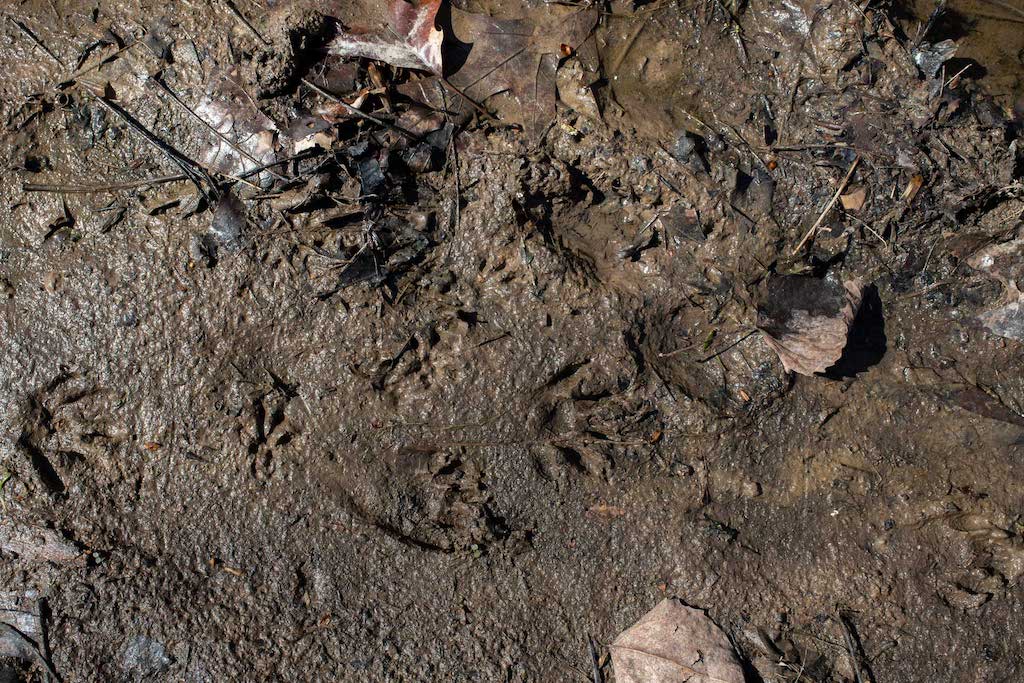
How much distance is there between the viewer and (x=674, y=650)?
2924 mm

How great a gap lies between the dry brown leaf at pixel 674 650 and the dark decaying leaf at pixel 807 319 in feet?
3.95

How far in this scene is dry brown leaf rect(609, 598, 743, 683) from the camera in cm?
288

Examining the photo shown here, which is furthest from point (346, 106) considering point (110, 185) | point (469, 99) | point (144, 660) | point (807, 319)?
point (144, 660)

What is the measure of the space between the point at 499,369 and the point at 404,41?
1477mm

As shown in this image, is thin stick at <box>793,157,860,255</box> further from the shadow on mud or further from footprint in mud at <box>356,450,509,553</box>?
footprint in mud at <box>356,450,509,553</box>

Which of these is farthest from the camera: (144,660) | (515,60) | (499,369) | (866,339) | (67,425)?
(866,339)

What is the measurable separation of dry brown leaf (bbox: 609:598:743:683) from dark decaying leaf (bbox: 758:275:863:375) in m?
1.20

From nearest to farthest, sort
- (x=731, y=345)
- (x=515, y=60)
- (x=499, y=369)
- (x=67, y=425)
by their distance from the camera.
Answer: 1. (x=67, y=425)
2. (x=499, y=369)
3. (x=515, y=60)
4. (x=731, y=345)

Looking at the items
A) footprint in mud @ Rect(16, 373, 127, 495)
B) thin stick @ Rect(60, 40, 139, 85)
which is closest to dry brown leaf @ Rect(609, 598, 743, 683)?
footprint in mud @ Rect(16, 373, 127, 495)

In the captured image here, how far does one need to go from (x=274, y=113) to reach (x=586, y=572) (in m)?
2.35

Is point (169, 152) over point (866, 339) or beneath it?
over

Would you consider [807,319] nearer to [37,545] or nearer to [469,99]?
[469,99]

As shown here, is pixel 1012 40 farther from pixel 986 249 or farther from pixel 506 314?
pixel 506 314

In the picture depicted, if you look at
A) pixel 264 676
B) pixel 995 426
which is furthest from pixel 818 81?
pixel 264 676
